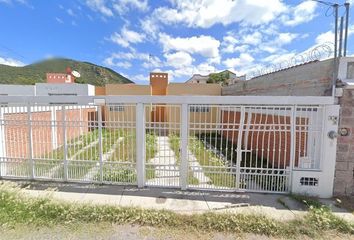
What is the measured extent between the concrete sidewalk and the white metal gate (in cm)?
26

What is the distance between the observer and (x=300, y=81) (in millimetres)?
6797

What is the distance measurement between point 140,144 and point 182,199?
157 cm

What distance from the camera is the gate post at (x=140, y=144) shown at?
5363 millimetres

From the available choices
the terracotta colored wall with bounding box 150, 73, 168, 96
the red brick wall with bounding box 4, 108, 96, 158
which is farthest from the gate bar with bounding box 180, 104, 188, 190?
the terracotta colored wall with bounding box 150, 73, 168, 96

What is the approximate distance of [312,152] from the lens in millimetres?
5289

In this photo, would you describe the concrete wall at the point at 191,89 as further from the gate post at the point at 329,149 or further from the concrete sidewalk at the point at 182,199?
the gate post at the point at 329,149

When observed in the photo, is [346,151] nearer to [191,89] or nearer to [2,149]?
[2,149]

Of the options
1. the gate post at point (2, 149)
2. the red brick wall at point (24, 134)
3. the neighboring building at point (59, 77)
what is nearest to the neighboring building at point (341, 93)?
the red brick wall at point (24, 134)

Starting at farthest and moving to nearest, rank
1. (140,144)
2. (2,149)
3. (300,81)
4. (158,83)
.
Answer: (158,83), (300,81), (2,149), (140,144)

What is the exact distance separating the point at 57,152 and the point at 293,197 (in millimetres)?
5913

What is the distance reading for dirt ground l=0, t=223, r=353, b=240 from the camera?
363 cm

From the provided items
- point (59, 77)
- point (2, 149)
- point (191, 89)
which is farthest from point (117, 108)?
point (59, 77)

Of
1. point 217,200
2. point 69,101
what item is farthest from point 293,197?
point 69,101

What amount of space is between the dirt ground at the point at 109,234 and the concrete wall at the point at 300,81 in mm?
3437
